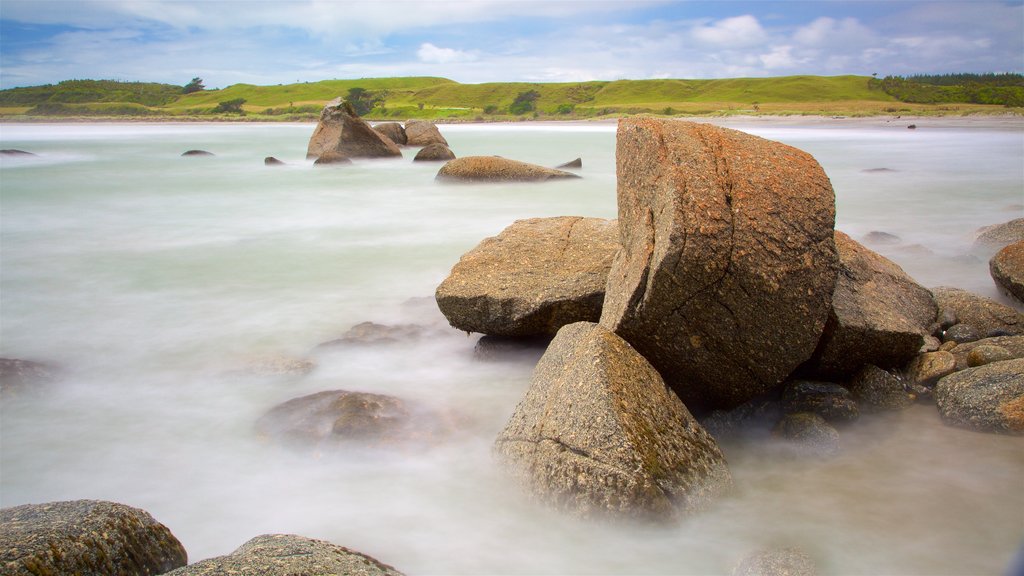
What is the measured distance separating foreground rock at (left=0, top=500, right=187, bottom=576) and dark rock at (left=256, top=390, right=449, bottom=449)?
1544 mm

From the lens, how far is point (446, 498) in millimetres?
4324

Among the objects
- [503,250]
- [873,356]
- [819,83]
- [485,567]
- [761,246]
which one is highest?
[819,83]

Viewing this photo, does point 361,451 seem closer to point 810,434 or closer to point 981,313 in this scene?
point 810,434

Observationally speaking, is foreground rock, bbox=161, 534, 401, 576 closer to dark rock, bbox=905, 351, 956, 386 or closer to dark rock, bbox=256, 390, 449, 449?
dark rock, bbox=256, 390, 449, 449

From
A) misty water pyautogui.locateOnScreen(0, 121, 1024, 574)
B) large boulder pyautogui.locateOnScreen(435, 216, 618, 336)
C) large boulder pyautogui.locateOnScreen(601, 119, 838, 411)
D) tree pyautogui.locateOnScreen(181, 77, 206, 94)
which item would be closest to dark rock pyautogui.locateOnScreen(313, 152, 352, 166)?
misty water pyautogui.locateOnScreen(0, 121, 1024, 574)

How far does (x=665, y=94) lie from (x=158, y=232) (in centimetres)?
9778

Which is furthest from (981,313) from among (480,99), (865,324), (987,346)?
(480,99)

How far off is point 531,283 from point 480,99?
350 feet

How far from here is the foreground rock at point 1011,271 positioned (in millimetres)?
6984

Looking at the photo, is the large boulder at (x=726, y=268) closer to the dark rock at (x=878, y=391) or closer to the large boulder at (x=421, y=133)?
the dark rock at (x=878, y=391)

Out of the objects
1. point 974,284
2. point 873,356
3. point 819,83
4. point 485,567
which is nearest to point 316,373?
point 485,567

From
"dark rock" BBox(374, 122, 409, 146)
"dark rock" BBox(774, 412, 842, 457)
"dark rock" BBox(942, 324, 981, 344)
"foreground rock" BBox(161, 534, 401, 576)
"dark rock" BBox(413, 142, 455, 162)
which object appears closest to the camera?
"foreground rock" BBox(161, 534, 401, 576)

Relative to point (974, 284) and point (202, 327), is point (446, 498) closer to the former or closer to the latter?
point (202, 327)

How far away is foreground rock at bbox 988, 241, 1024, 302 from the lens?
6.98 meters
